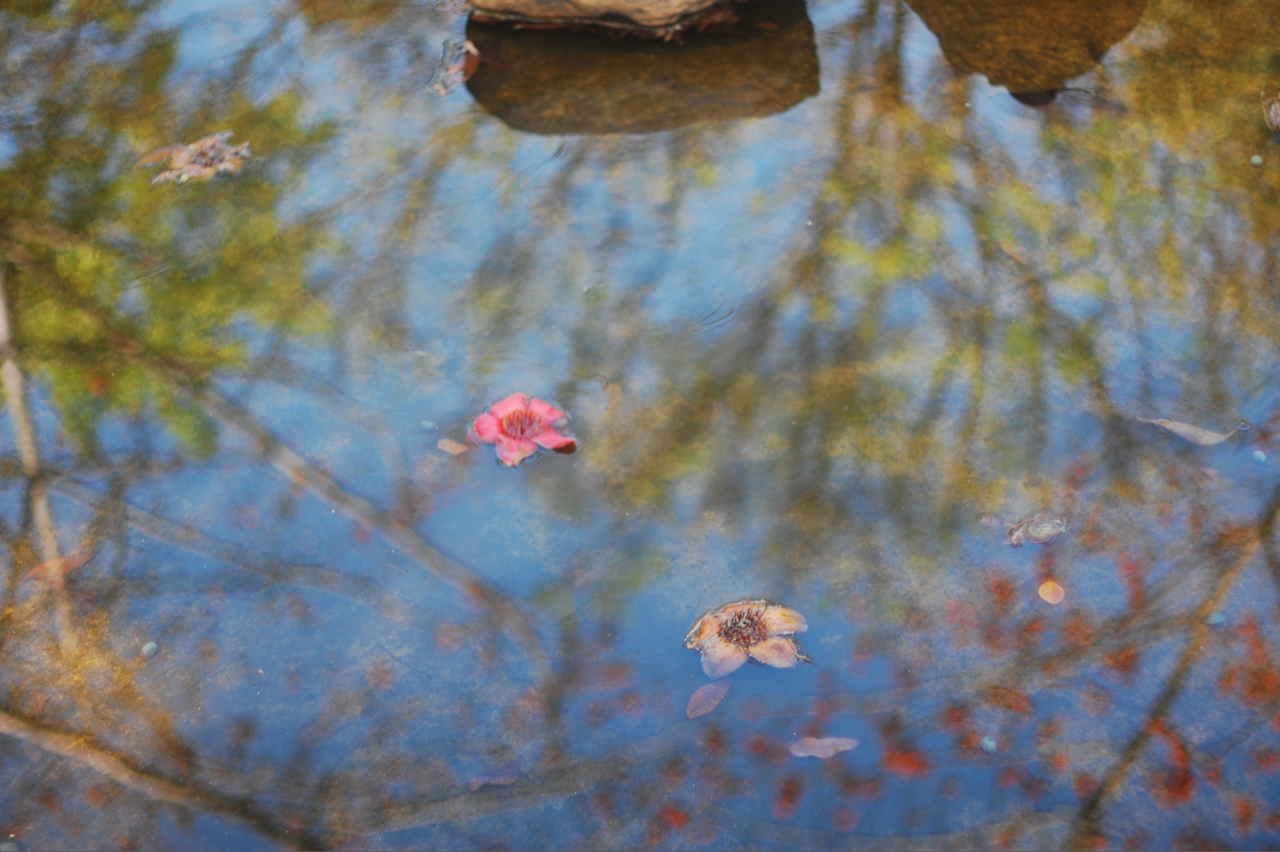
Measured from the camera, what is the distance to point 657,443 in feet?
8.47

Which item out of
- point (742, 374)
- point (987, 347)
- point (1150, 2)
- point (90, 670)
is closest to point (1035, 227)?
point (987, 347)

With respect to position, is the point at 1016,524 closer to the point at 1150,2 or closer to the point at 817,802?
the point at 817,802

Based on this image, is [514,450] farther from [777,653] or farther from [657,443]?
[777,653]

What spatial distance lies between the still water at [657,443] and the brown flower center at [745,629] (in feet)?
0.05

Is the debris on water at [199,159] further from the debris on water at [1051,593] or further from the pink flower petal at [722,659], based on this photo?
the debris on water at [1051,593]

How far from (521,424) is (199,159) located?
185cm

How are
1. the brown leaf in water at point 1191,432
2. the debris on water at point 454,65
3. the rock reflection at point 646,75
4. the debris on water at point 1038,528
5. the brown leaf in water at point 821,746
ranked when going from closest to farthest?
the brown leaf in water at point 821,746
the debris on water at point 1038,528
the brown leaf in water at point 1191,432
the rock reflection at point 646,75
the debris on water at point 454,65

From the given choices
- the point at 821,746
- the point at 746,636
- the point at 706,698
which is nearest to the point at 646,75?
the point at 746,636

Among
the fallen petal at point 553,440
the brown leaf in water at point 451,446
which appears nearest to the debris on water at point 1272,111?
the fallen petal at point 553,440

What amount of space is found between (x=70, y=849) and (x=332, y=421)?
45.7 inches

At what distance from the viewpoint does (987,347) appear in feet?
9.09

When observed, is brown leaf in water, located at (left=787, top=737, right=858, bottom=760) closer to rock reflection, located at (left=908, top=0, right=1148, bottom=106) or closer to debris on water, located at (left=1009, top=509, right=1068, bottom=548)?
debris on water, located at (left=1009, top=509, right=1068, bottom=548)

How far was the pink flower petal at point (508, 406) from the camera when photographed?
262cm

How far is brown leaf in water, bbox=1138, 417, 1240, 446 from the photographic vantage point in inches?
98.7
